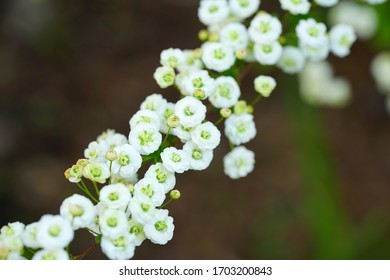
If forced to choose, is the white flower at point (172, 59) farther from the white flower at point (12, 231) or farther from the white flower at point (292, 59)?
the white flower at point (12, 231)

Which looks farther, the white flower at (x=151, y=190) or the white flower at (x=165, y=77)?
the white flower at (x=165, y=77)

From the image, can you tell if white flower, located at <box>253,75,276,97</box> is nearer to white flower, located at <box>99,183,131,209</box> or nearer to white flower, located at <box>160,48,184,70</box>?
white flower, located at <box>160,48,184,70</box>

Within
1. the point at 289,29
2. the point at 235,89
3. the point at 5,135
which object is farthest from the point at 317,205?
A: the point at 5,135

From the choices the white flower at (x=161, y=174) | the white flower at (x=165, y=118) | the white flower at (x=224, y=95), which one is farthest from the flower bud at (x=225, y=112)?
the white flower at (x=161, y=174)

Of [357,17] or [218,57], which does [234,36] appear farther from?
[357,17]

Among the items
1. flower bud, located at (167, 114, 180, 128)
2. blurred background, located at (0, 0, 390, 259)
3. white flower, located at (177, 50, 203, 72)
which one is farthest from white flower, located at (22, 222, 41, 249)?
blurred background, located at (0, 0, 390, 259)

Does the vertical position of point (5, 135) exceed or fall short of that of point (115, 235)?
it exceeds it
